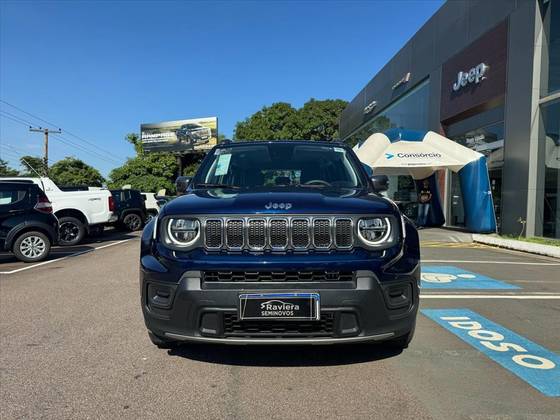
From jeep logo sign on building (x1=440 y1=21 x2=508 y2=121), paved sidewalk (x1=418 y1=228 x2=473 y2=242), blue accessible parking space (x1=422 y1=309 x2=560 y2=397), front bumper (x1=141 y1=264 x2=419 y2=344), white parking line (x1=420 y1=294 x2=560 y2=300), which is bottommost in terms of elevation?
blue accessible parking space (x1=422 y1=309 x2=560 y2=397)

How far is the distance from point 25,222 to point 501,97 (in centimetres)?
1421

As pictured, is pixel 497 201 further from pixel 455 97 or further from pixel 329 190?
pixel 329 190

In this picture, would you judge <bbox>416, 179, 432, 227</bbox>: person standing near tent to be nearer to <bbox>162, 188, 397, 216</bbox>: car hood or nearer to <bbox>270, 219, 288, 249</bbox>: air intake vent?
<bbox>162, 188, 397, 216</bbox>: car hood

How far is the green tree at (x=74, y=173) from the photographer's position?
51.2 meters

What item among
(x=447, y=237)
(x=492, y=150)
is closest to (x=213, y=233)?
(x=447, y=237)

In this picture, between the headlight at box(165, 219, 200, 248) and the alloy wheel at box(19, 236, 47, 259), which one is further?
the alloy wheel at box(19, 236, 47, 259)

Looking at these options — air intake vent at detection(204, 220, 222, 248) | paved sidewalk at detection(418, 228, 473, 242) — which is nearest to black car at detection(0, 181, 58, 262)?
air intake vent at detection(204, 220, 222, 248)

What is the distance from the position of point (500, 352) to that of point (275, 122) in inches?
1853

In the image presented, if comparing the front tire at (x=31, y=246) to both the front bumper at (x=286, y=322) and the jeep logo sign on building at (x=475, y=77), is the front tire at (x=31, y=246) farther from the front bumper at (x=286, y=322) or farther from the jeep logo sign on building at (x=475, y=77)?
the jeep logo sign on building at (x=475, y=77)

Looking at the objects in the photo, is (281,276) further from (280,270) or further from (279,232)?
(279,232)

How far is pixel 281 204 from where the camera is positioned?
3365mm

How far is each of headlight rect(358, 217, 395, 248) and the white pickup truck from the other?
12202 mm

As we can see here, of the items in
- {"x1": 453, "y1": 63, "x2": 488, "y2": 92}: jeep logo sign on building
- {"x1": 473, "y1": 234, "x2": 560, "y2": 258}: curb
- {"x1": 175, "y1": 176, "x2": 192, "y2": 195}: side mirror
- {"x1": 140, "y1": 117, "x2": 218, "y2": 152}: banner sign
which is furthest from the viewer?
{"x1": 140, "y1": 117, "x2": 218, "y2": 152}: banner sign

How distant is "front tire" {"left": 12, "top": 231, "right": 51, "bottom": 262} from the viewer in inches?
392
